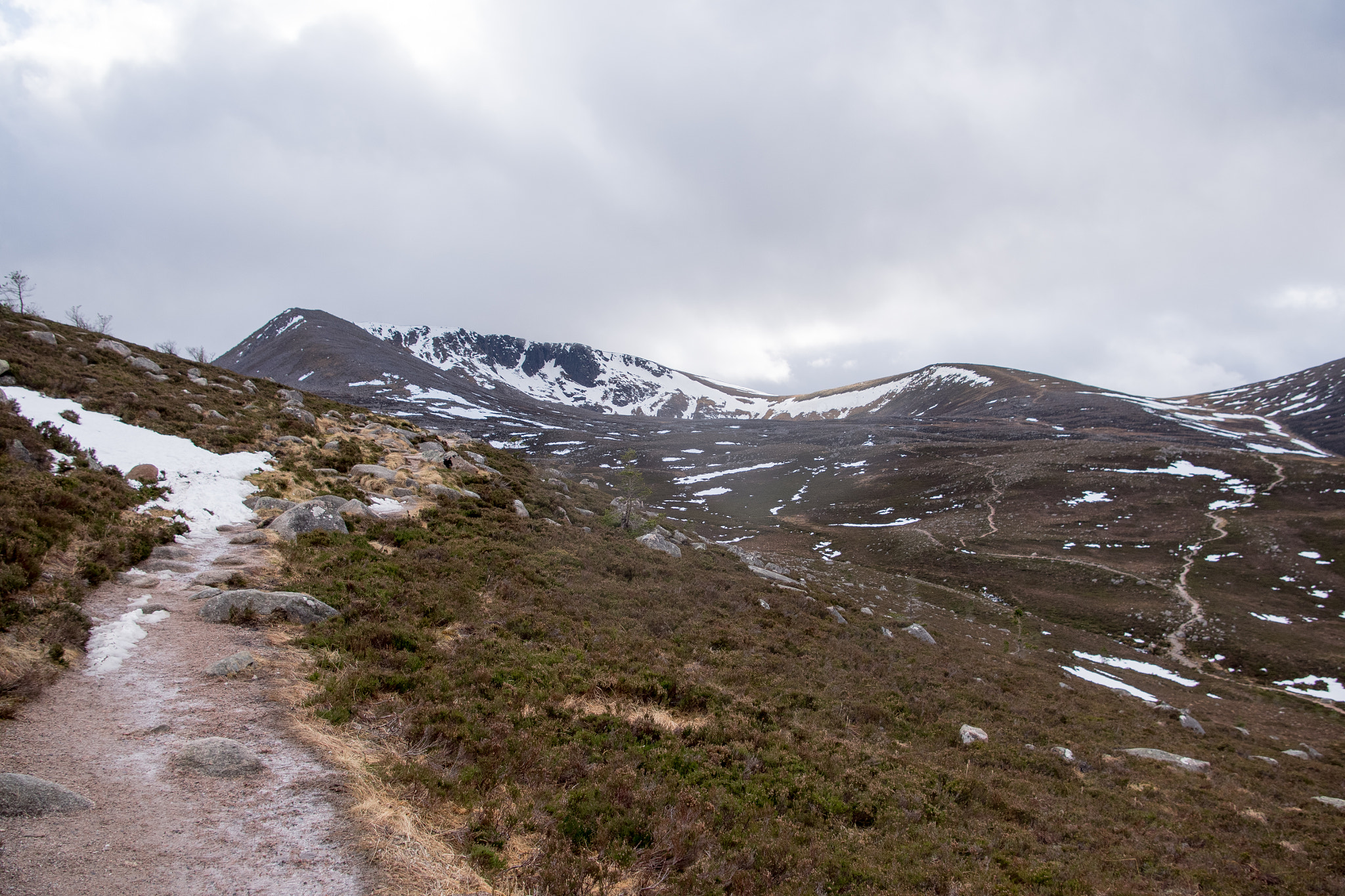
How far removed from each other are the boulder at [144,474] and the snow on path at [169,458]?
252 mm

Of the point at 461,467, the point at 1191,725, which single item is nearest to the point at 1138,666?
the point at 1191,725

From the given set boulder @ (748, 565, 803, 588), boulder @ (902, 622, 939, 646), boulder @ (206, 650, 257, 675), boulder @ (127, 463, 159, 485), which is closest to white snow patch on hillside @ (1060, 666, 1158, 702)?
boulder @ (902, 622, 939, 646)

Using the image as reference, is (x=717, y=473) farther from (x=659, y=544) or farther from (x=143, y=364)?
(x=143, y=364)

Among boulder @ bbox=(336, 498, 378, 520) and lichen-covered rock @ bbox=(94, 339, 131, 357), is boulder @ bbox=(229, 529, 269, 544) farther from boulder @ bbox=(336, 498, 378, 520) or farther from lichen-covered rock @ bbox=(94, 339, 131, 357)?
lichen-covered rock @ bbox=(94, 339, 131, 357)

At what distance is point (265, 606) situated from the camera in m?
11.9

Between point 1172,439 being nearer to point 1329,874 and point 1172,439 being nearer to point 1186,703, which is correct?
point 1186,703

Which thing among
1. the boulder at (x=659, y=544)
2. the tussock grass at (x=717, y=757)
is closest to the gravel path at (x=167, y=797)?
the tussock grass at (x=717, y=757)

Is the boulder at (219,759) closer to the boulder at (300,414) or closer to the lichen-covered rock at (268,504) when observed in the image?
the lichen-covered rock at (268,504)

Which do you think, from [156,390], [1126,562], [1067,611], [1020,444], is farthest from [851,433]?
[156,390]

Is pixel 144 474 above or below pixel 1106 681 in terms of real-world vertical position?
above

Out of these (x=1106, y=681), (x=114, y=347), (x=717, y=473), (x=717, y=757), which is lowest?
(x=1106, y=681)

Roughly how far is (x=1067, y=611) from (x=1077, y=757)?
141 ft

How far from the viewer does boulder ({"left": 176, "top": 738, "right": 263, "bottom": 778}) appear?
709 cm

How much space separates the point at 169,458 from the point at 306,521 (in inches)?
259
